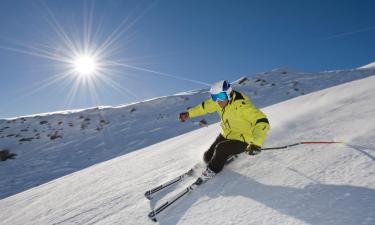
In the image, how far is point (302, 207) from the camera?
2775 millimetres

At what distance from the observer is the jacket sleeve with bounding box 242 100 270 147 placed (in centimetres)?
414

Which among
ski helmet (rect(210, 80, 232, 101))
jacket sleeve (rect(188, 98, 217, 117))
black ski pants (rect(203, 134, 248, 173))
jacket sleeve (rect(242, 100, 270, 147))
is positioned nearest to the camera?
jacket sleeve (rect(242, 100, 270, 147))

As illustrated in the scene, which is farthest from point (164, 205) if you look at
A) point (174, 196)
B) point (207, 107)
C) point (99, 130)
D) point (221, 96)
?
point (99, 130)

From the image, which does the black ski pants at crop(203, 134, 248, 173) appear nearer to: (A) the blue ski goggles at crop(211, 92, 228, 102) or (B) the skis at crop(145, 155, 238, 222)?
(B) the skis at crop(145, 155, 238, 222)

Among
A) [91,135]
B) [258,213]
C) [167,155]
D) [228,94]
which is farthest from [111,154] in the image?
[258,213]

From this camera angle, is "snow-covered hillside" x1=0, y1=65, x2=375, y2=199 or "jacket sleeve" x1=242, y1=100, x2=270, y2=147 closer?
"jacket sleeve" x1=242, y1=100, x2=270, y2=147

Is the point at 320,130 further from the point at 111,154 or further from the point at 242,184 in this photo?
the point at 111,154

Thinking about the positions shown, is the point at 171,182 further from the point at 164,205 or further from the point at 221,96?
the point at 221,96

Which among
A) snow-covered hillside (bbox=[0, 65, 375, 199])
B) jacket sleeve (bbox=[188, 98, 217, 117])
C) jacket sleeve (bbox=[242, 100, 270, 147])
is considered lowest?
jacket sleeve (bbox=[242, 100, 270, 147])

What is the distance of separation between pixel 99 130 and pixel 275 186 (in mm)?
28668

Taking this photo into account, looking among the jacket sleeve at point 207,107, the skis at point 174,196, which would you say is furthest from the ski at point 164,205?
the jacket sleeve at point 207,107

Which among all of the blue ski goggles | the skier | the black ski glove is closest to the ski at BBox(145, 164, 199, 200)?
the skier

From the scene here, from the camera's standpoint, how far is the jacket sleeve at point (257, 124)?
4.14 metres

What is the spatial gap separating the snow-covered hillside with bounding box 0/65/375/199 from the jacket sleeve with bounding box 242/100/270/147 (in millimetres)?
19035
